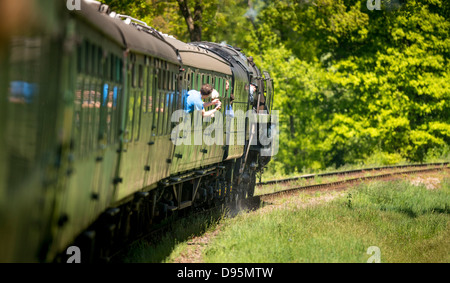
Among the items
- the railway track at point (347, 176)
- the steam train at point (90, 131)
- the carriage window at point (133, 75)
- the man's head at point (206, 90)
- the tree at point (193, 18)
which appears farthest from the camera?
the tree at point (193, 18)

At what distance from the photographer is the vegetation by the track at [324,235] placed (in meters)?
9.81

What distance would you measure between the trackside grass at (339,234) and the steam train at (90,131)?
5.00 feet

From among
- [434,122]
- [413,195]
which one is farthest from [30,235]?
[434,122]

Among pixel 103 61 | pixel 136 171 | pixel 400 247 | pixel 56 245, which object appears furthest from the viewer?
pixel 400 247

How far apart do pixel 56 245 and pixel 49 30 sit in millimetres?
Answer: 1720

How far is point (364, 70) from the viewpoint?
1288 inches

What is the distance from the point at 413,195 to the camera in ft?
62.6

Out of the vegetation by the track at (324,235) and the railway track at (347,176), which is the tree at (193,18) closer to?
the railway track at (347,176)

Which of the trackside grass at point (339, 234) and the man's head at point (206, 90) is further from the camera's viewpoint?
the man's head at point (206, 90)

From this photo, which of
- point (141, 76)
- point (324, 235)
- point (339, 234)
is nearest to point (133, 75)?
point (141, 76)

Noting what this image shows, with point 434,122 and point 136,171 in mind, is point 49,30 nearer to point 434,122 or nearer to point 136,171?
point 136,171

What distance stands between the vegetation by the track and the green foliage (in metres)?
14.8

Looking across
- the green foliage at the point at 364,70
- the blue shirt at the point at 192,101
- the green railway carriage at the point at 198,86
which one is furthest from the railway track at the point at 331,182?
the green foliage at the point at 364,70

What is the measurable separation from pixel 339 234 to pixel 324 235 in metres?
0.27
